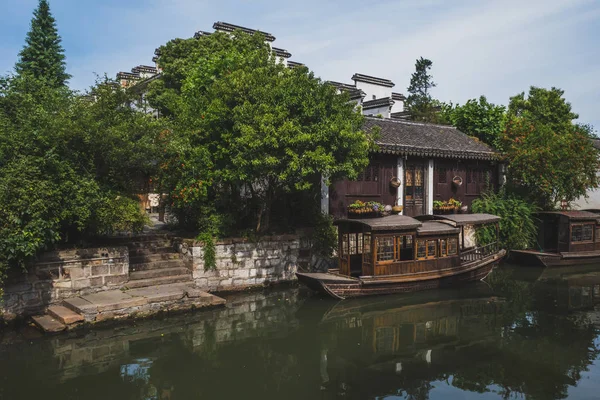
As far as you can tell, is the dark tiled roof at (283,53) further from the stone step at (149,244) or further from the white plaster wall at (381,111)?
the stone step at (149,244)

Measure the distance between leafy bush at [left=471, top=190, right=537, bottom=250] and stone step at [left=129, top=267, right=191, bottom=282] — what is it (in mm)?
10782

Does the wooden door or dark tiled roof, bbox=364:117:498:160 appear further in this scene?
the wooden door

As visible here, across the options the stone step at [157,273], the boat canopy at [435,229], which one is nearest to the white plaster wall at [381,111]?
the boat canopy at [435,229]

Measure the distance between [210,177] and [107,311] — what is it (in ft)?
13.5

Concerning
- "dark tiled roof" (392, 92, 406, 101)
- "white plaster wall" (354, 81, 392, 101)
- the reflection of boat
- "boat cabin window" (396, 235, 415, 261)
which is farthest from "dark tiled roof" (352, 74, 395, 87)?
the reflection of boat

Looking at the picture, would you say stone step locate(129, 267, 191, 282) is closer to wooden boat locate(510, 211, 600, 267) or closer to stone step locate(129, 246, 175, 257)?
stone step locate(129, 246, 175, 257)

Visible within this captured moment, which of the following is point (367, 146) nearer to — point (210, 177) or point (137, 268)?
point (210, 177)

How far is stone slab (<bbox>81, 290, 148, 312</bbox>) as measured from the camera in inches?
375

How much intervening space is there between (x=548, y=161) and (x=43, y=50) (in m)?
23.9

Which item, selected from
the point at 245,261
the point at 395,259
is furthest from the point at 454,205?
the point at 245,261

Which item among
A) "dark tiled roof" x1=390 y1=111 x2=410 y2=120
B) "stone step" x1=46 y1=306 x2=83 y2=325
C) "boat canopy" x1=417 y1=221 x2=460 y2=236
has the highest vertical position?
"dark tiled roof" x1=390 y1=111 x2=410 y2=120

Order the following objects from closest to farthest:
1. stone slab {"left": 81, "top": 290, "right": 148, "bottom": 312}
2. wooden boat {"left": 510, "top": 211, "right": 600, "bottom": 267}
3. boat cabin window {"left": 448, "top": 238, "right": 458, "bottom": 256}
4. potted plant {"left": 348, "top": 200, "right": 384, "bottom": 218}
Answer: stone slab {"left": 81, "top": 290, "right": 148, "bottom": 312} → boat cabin window {"left": 448, "top": 238, "right": 458, "bottom": 256} → potted plant {"left": 348, "top": 200, "right": 384, "bottom": 218} → wooden boat {"left": 510, "top": 211, "right": 600, "bottom": 267}

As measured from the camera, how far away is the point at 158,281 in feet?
37.4

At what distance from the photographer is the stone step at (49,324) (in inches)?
348
